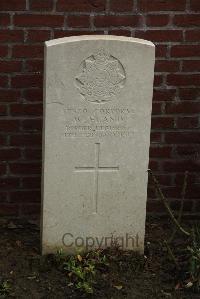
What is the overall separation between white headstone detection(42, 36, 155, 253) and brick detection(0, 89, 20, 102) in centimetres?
65

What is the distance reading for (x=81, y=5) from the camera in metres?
4.35

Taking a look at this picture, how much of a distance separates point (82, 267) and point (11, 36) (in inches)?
60.7

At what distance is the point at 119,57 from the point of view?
3873 mm

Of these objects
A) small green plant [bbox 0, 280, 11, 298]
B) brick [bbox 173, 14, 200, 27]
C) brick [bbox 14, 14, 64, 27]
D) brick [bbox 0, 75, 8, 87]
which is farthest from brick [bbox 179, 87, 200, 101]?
small green plant [bbox 0, 280, 11, 298]

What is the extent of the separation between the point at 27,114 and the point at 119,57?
3.02ft

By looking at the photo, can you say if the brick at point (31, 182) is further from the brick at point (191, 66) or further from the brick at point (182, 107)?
the brick at point (191, 66)

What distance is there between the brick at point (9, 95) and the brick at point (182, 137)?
1.06 meters

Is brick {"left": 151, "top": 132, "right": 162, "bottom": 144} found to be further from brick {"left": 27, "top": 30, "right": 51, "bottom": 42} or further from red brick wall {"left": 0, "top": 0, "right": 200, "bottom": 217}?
brick {"left": 27, "top": 30, "right": 51, "bottom": 42}

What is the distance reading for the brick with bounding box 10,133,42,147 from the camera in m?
4.55

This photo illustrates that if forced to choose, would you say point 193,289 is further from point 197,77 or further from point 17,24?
point 17,24

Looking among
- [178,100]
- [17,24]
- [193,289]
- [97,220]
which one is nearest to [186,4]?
[178,100]

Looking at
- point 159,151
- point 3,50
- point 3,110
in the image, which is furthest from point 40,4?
point 159,151

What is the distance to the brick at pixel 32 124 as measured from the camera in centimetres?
453

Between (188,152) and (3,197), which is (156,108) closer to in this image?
(188,152)
